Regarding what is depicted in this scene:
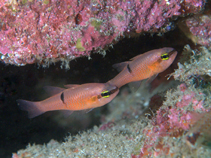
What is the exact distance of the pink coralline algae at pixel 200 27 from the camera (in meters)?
3.87

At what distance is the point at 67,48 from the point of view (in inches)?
115

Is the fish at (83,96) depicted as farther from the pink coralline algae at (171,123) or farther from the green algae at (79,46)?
the pink coralline algae at (171,123)

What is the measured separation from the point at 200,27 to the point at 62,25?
3589 millimetres

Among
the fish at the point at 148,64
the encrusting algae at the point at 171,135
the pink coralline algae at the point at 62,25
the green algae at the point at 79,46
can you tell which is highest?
the pink coralline algae at the point at 62,25

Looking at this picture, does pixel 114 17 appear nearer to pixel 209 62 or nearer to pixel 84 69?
pixel 209 62

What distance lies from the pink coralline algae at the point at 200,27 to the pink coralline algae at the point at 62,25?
142cm

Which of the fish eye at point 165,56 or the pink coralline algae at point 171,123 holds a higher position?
the fish eye at point 165,56

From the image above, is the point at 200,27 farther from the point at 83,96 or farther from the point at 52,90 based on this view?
the point at 52,90

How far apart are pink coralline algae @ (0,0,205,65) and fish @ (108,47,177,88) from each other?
2.83ft

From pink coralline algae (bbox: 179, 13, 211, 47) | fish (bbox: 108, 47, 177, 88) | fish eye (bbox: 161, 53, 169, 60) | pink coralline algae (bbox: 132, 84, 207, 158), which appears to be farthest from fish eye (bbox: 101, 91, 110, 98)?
pink coralline algae (bbox: 179, 13, 211, 47)

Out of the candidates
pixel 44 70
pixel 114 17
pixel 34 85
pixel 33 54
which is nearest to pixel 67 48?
pixel 33 54

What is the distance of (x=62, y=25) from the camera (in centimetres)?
281

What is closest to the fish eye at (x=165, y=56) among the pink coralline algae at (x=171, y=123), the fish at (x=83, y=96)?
the pink coralline algae at (x=171, y=123)

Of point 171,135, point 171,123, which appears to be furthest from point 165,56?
point 171,135
